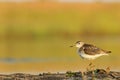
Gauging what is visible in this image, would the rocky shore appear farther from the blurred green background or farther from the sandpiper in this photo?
the blurred green background

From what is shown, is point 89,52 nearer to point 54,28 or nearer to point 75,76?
point 75,76

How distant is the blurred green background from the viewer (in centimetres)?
2459

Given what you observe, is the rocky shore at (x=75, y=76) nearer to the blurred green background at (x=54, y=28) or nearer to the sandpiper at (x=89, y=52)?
the sandpiper at (x=89, y=52)

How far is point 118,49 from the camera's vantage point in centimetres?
2478

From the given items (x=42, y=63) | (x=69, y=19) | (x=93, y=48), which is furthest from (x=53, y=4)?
(x=93, y=48)

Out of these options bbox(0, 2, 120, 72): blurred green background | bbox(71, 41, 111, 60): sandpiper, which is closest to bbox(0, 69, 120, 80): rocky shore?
bbox(71, 41, 111, 60): sandpiper

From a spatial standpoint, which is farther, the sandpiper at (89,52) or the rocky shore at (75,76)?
the sandpiper at (89,52)

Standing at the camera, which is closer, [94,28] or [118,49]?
[118,49]

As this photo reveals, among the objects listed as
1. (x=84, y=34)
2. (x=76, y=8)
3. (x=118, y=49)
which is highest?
(x=76, y=8)

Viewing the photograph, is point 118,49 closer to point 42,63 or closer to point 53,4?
point 42,63

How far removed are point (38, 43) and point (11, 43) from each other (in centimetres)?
108

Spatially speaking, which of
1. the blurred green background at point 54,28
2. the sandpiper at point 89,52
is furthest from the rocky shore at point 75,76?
the blurred green background at point 54,28

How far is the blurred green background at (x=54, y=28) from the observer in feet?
80.7

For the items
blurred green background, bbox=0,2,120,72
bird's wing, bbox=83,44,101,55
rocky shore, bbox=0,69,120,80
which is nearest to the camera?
rocky shore, bbox=0,69,120,80
